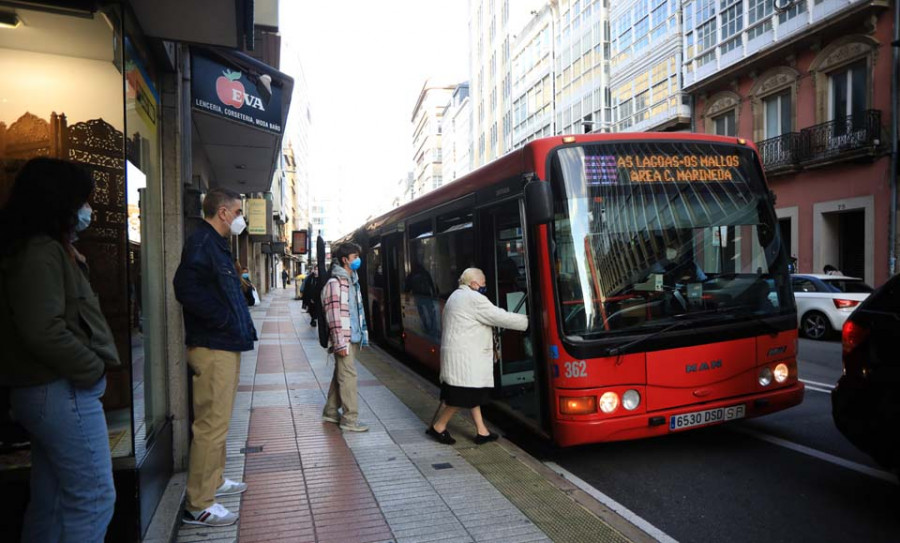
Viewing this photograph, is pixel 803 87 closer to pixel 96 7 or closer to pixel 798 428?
pixel 798 428

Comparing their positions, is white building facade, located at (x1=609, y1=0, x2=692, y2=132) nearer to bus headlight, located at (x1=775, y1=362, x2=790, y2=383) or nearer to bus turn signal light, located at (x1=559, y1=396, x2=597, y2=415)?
bus headlight, located at (x1=775, y1=362, x2=790, y2=383)

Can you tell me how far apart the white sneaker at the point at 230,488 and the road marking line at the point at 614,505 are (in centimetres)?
252

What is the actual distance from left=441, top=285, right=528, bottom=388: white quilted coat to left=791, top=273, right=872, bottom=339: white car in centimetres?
1014

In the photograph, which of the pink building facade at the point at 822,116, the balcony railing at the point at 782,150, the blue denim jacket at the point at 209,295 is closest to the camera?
the blue denim jacket at the point at 209,295

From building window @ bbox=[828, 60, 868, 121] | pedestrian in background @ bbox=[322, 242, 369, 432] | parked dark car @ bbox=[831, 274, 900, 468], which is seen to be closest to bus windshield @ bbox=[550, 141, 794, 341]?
parked dark car @ bbox=[831, 274, 900, 468]

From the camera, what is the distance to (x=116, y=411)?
11.9 feet

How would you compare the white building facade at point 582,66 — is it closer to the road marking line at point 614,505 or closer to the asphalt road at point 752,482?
the asphalt road at point 752,482

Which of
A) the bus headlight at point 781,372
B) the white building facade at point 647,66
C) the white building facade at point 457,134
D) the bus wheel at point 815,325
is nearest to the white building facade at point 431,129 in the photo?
the white building facade at point 457,134

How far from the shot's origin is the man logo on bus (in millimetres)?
4995

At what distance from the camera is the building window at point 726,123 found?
25.4 m

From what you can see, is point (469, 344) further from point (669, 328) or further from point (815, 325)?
point (815, 325)

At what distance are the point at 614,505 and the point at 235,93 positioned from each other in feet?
18.8

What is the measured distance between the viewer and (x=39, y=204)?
7.75ft

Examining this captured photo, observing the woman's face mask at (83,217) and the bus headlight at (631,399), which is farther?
the bus headlight at (631,399)
